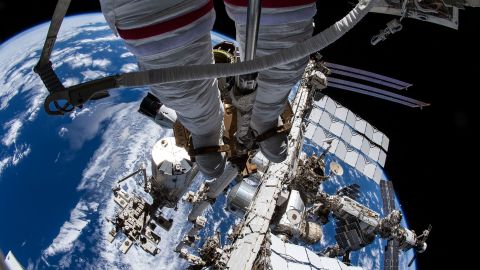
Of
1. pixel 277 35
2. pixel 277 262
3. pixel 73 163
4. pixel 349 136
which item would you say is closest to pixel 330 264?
pixel 277 262

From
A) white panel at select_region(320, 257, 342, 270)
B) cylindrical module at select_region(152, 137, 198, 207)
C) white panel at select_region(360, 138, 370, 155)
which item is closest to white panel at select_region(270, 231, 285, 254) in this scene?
white panel at select_region(320, 257, 342, 270)

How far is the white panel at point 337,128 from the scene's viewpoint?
9.30 metres

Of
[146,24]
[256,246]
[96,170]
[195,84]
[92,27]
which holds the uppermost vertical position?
[146,24]

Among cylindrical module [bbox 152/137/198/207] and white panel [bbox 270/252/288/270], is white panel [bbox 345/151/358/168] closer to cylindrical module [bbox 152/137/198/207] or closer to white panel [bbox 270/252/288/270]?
white panel [bbox 270/252/288/270]

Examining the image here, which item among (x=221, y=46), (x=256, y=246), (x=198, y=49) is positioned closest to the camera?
(x=198, y=49)

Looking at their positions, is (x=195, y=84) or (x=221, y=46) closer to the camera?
(x=195, y=84)

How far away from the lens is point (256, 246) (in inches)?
185

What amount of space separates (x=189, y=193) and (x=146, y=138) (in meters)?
16.7

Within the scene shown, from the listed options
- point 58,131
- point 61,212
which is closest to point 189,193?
point 61,212

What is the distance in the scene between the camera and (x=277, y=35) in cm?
203

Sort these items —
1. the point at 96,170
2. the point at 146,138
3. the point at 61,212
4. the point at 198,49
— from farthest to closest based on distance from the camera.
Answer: the point at 146,138, the point at 96,170, the point at 61,212, the point at 198,49

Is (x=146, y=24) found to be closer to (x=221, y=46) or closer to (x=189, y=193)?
(x=221, y=46)

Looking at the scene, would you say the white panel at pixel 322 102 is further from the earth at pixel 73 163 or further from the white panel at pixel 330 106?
the earth at pixel 73 163

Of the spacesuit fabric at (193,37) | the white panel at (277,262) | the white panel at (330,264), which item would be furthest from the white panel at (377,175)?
the spacesuit fabric at (193,37)
